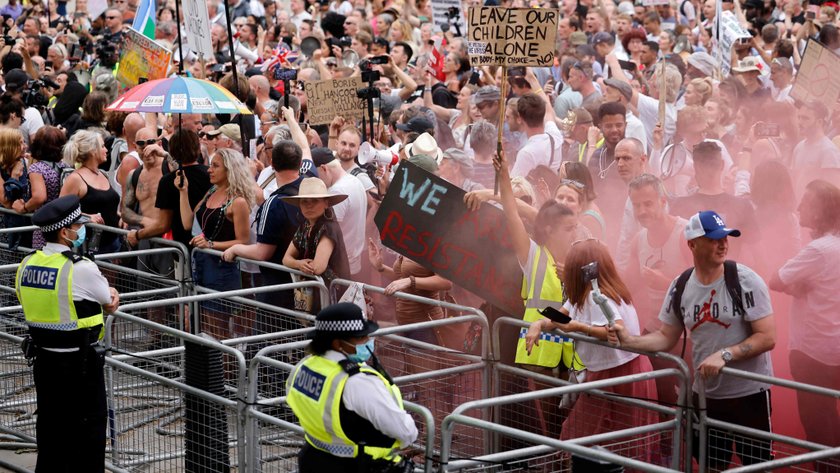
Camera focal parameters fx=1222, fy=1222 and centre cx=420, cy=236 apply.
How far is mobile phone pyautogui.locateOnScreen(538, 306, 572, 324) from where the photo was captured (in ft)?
21.3

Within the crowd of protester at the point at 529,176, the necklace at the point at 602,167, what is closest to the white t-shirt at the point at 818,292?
the crowd of protester at the point at 529,176

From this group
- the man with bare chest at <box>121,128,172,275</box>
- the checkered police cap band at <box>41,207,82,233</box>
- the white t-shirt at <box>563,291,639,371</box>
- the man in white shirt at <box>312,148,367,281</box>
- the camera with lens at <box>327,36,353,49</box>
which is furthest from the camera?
the camera with lens at <box>327,36,353,49</box>

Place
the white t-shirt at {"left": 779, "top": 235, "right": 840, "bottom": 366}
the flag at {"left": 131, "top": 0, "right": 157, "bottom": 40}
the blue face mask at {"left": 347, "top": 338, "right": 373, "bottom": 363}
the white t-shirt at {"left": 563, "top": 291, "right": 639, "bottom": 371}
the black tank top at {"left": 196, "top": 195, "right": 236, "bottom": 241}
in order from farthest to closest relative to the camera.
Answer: the flag at {"left": 131, "top": 0, "right": 157, "bottom": 40}
the black tank top at {"left": 196, "top": 195, "right": 236, "bottom": 241}
the white t-shirt at {"left": 779, "top": 235, "right": 840, "bottom": 366}
the white t-shirt at {"left": 563, "top": 291, "right": 639, "bottom": 371}
the blue face mask at {"left": 347, "top": 338, "right": 373, "bottom": 363}

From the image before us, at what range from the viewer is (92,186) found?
436 inches

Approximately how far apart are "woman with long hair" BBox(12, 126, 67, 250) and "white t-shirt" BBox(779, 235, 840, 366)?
6848mm

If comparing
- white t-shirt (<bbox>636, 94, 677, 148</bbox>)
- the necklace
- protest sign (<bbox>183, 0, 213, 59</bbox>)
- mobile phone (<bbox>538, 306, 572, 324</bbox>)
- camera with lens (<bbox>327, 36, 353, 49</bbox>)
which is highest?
camera with lens (<bbox>327, 36, 353, 49</bbox>)

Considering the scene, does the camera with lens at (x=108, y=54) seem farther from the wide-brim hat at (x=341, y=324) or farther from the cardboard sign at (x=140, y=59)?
the wide-brim hat at (x=341, y=324)

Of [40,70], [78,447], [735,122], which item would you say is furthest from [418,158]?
[40,70]

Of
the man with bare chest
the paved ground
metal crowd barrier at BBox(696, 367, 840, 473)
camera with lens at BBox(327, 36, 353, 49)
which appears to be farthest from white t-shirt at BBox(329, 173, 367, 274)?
camera with lens at BBox(327, 36, 353, 49)

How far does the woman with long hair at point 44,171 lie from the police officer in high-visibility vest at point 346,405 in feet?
20.2

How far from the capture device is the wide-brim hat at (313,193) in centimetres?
871

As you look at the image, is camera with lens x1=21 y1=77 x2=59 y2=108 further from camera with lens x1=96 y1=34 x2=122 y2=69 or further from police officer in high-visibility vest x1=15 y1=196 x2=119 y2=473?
police officer in high-visibility vest x1=15 y1=196 x2=119 y2=473

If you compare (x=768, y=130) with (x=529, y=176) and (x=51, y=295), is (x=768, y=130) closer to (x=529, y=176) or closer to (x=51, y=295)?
(x=529, y=176)

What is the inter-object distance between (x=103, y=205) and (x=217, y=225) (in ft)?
6.36
